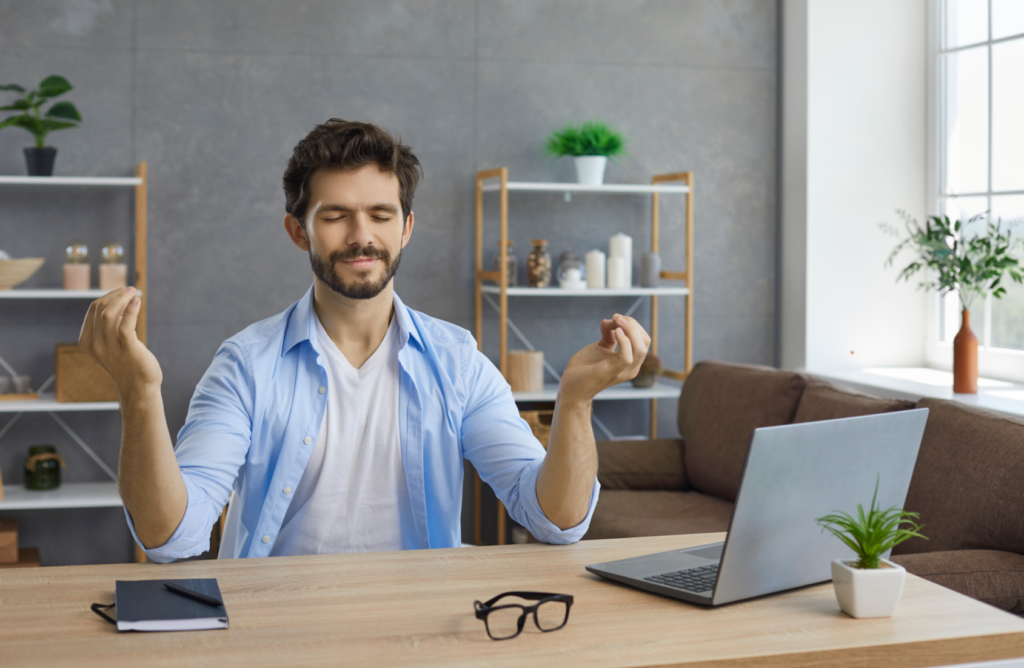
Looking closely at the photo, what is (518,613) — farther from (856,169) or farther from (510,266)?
(856,169)

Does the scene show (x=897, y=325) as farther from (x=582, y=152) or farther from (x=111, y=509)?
(x=111, y=509)

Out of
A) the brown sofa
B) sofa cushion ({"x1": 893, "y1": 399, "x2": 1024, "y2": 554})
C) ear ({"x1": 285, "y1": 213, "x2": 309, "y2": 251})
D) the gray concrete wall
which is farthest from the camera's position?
the gray concrete wall

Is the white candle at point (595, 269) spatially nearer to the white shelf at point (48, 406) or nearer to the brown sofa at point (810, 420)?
the brown sofa at point (810, 420)

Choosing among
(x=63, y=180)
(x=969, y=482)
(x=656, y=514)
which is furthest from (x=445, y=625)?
(x=63, y=180)

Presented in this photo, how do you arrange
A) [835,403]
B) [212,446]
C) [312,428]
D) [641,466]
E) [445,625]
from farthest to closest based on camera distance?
[641,466], [835,403], [312,428], [212,446], [445,625]

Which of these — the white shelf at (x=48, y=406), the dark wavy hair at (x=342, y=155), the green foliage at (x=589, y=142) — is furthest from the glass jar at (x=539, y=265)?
the dark wavy hair at (x=342, y=155)

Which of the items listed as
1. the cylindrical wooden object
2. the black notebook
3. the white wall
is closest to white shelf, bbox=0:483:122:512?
the cylindrical wooden object

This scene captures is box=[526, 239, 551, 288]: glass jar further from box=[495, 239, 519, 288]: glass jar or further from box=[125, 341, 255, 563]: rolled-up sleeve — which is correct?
box=[125, 341, 255, 563]: rolled-up sleeve

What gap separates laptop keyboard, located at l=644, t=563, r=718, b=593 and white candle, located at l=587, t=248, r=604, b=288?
8.51 ft

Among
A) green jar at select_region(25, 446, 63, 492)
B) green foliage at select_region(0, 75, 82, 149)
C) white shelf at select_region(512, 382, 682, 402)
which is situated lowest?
green jar at select_region(25, 446, 63, 492)

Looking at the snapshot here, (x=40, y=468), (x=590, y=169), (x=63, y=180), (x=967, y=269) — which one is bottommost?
(x=40, y=468)

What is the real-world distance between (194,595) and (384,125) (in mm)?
2941

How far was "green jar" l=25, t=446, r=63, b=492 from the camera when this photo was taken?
351cm

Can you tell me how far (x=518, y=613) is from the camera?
1.17m
